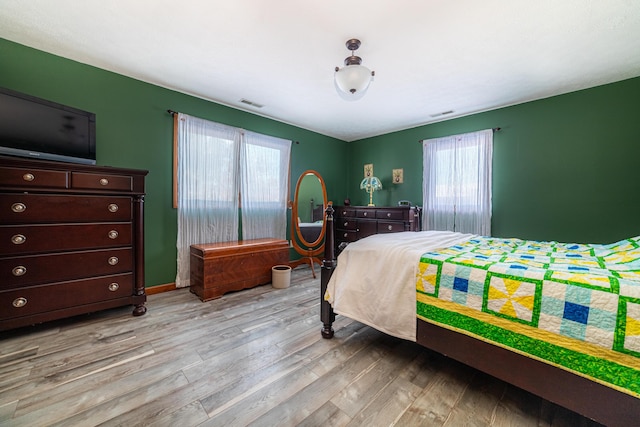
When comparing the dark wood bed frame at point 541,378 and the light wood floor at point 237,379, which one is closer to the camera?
the dark wood bed frame at point 541,378

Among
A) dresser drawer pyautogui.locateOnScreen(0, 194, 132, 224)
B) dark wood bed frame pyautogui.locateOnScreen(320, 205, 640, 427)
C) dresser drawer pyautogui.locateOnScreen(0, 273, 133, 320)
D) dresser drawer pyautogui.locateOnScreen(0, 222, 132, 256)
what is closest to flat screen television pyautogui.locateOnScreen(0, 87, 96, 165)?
dresser drawer pyautogui.locateOnScreen(0, 194, 132, 224)

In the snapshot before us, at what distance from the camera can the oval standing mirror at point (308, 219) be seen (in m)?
4.09

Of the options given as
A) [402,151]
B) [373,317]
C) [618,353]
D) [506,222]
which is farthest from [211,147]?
[506,222]

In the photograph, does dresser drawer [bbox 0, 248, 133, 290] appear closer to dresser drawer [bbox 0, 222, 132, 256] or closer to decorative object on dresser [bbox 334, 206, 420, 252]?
dresser drawer [bbox 0, 222, 132, 256]

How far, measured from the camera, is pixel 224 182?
353 cm

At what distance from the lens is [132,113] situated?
9.39 ft

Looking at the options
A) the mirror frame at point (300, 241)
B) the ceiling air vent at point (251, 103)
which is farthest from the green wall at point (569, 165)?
the ceiling air vent at point (251, 103)

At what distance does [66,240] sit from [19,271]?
1.07 feet

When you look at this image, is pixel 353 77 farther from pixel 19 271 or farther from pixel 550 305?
pixel 19 271

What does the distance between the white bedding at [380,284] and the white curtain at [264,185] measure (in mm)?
2208

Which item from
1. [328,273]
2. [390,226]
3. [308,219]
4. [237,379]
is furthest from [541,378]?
[308,219]

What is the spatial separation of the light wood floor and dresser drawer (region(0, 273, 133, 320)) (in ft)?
0.76

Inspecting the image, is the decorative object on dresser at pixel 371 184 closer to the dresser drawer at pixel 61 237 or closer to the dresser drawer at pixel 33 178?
the dresser drawer at pixel 61 237

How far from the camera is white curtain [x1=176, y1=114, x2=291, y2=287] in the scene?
10.5 ft
